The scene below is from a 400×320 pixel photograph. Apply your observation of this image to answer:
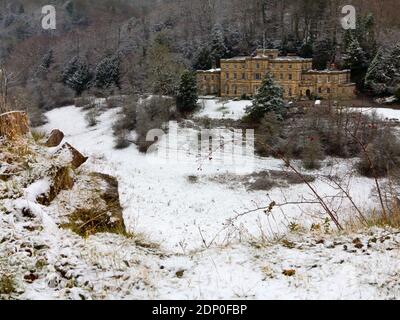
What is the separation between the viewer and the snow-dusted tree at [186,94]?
118 ft

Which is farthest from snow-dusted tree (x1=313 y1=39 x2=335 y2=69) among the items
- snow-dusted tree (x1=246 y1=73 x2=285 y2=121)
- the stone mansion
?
snow-dusted tree (x1=246 y1=73 x2=285 y2=121)

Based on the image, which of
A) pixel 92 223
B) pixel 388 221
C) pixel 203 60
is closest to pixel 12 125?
pixel 92 223

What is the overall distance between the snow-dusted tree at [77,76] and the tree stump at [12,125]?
1670 inches

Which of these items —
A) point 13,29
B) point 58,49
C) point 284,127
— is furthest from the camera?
point 13,29

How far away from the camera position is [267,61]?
133 feet

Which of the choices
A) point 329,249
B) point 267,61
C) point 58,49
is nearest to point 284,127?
point 267,61

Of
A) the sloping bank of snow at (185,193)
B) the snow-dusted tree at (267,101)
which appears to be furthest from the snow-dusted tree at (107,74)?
the snow-dusted tree at (267,101)

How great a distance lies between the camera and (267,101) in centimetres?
3148

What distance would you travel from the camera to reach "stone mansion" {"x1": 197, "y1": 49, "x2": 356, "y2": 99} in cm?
3931

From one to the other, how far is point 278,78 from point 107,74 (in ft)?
57.8

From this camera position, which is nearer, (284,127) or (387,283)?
(387,283)

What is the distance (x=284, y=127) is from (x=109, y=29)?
3579 centimetres

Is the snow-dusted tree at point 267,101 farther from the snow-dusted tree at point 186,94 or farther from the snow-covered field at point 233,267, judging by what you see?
the snow-covered field at point 233,267

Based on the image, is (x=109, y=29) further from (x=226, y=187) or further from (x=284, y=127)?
(x=226, y=187)
